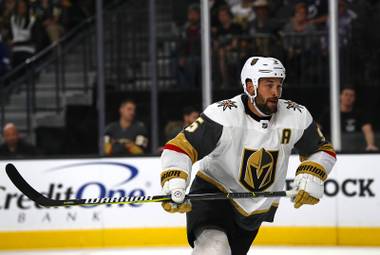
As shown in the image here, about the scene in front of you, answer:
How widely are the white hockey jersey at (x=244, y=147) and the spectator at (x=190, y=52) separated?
147 inches

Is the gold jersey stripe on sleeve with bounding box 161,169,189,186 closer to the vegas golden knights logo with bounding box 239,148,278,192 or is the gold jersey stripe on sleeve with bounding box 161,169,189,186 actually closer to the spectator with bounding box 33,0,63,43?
the vegas golden knights logo with bounding box 239,148,278,192

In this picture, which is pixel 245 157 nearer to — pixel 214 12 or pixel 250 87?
pixel 250 87

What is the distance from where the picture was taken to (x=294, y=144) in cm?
513

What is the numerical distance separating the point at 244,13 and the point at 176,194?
471 centimetres

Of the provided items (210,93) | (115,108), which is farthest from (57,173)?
(210,93)

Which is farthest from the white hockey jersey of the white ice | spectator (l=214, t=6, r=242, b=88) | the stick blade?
spectator (l=214, t=6, r=242, b=88)

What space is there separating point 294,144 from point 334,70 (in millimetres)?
3488

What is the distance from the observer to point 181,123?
8.61 m

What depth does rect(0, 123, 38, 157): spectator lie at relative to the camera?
27.8 feet

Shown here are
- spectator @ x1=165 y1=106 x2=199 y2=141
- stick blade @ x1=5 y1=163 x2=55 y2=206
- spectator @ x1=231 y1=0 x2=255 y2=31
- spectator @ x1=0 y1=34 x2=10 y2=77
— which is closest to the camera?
stick blade @ x1=5 y1=163 x2=55 y2=206

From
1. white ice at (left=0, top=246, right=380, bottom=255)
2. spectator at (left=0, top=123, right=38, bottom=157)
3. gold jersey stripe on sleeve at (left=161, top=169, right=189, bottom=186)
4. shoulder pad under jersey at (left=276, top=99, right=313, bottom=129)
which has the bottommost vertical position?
white ice at (left=0, top=246, right=380, bottom=255)

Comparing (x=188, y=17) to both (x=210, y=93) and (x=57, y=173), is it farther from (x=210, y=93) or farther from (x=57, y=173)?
(x=57, y=173)

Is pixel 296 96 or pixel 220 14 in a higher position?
pixel 220 14

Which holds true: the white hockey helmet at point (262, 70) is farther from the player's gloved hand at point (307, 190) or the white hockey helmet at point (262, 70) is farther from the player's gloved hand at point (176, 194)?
the player's gloved hand at point (176, 194)
